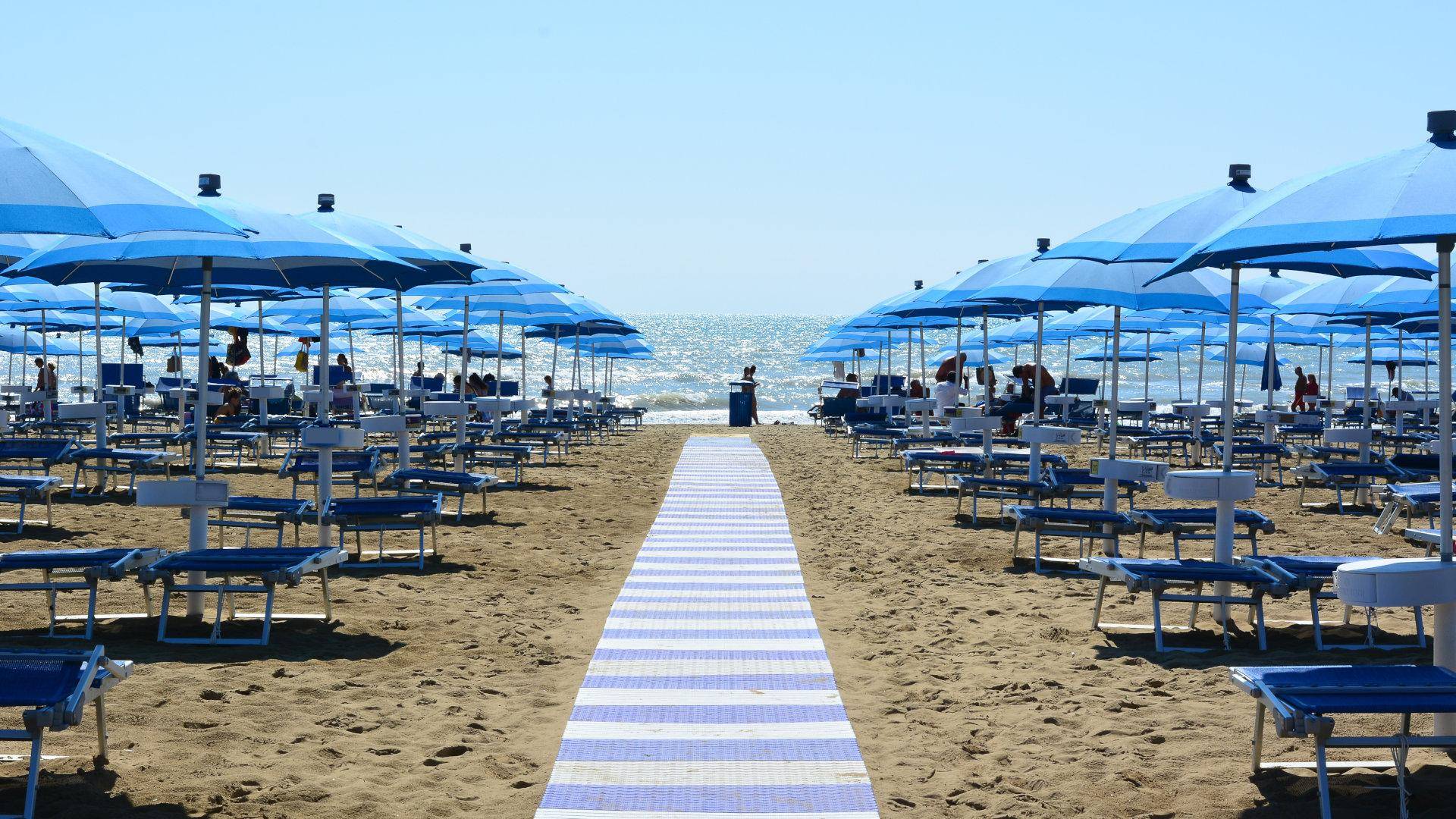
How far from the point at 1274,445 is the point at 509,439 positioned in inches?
347

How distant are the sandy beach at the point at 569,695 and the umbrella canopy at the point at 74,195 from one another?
5.29 ft

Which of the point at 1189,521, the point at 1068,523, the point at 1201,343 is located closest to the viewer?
the point at 1189,521

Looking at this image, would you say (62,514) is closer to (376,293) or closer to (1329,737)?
(376,293)

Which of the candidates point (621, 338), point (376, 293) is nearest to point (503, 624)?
point (376, 293)

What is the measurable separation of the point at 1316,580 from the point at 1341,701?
229cm

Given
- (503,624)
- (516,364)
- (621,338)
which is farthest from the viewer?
(516,364)

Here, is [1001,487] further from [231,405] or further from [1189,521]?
[231,405]

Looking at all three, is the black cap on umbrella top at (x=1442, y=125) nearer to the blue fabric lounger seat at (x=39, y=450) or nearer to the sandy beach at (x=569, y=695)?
the sandy beach at (x=569, y=695)

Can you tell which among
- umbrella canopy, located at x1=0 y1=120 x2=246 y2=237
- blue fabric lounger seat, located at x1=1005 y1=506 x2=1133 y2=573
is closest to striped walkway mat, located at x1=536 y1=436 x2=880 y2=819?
blue fabric lounger seat, located at x1=1005 y1=506 x2=1133 y2=573

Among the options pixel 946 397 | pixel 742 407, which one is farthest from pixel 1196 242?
pixel 742 407

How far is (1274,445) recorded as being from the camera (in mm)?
14000

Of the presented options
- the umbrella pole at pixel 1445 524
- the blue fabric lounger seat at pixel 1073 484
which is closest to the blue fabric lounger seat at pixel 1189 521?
the blue fabric lounger seat at pixel 1073 484

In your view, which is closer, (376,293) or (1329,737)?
(1329,737)

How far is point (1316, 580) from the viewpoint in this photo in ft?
19.4
